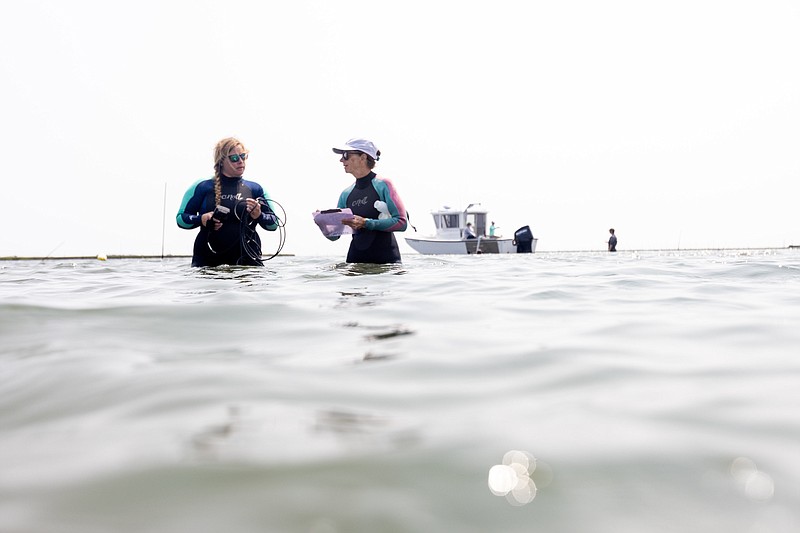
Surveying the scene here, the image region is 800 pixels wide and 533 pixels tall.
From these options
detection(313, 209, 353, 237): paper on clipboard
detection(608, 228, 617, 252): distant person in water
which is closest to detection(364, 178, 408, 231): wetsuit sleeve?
detection(313, 209, 353, 237): paper on clipboard

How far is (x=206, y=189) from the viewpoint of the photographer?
21.4ft

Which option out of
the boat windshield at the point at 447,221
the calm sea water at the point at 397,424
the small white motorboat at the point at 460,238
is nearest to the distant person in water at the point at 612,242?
the small white motorboat at the point at 460,238

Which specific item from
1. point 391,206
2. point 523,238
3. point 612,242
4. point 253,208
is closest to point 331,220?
point 391,206

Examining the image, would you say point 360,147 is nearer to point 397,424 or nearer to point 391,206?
point 391,206

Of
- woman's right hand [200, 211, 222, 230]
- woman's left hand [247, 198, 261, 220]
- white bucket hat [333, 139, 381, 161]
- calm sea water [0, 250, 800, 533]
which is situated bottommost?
calm sea water [0, 250, 800, 533]

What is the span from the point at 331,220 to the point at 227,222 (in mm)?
1291

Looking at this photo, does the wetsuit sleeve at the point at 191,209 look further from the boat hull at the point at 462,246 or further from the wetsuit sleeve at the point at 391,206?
the boat hull at the point at 462,246

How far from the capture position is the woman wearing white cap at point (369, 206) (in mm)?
6500

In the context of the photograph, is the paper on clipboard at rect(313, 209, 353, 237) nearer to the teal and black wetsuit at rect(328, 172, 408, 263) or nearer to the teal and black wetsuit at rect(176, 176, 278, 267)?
the teal and black wetsuit at rect(328, 172, 408, 263)

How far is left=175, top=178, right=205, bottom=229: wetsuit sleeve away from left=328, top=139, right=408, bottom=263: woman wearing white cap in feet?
5.15

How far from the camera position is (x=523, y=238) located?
24.3 meters

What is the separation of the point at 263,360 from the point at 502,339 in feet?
3.20

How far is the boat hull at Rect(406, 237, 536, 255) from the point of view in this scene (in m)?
29.1

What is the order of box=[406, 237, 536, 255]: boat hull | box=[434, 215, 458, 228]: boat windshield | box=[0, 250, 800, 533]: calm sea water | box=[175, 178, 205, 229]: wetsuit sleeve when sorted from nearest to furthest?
box=[0, 250, 800, 533]: calm sea water, box=[175, 178, 205, 229]: wetsuit sleeve, box=[406, 237, 536, 255]: boat hull, box=[434, 215, 458, 228]: boat windshield
